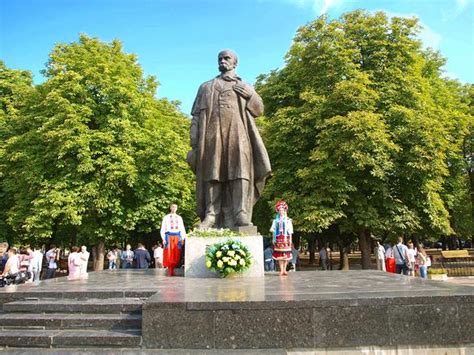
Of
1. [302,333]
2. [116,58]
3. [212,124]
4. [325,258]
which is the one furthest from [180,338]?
[116,58]

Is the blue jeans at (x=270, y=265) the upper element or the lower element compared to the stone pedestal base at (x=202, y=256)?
lower

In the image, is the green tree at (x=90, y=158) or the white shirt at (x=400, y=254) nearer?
the white shirt at (x=400, y=254)

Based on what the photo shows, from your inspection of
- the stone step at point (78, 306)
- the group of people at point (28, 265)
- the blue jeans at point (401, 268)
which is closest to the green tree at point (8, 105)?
the group of people at point (28, 265)

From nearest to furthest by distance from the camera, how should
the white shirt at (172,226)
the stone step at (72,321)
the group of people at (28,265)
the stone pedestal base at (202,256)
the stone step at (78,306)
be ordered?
1. the stone step at (72,321)
2. the stone step at (78,306)
3. the stone pedestal base at (202,256)
4. the white shirt at (172,226)
5. the group of people at (28,265)

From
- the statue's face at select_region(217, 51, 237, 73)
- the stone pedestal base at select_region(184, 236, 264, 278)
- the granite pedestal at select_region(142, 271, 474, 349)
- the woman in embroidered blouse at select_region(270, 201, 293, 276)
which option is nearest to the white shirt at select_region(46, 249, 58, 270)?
the stone pedestal base at select_region(184, 236, 264, 278)

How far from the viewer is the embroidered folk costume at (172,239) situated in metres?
10.7

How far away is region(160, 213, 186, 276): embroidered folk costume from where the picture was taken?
10697mm

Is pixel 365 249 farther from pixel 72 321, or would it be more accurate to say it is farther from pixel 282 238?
pixel 72 321

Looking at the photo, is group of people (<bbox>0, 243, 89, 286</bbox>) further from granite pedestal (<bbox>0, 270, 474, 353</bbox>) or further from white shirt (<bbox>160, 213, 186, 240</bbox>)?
granite pedestal (<bbox>0, 270, 474, 353</bbox>)

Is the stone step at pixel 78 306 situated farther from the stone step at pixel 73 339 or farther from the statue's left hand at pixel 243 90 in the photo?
the statue's left hand at pixel 243 90

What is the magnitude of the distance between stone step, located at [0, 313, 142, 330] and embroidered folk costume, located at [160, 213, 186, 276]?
4518mm

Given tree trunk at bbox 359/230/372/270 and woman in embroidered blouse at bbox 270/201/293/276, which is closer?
woman in embroidered blouse at bbox 270/201/293/276

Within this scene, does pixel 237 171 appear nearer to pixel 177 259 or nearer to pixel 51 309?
pixel 177 259

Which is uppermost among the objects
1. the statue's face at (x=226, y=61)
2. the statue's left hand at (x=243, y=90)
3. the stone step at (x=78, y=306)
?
the statue's face at (x=226, y=61)
